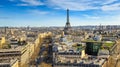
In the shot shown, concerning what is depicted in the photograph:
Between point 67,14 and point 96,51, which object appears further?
point 67,14

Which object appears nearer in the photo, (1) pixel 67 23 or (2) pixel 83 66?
(2) pixel 83 66

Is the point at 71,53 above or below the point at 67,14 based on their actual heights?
below

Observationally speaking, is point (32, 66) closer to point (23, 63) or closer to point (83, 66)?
point (23, 63)

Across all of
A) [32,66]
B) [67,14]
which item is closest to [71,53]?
[32,66]

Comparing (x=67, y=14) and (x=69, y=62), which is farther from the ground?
(x=67, y=14)

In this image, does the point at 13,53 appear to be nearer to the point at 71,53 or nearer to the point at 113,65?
the point at 71,53

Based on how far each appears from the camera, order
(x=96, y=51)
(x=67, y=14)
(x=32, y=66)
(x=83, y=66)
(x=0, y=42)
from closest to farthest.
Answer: (x=83, y=66), (x=32, y=66), (x=96, y=51), (x=0, y=42), (x=67, y=14)

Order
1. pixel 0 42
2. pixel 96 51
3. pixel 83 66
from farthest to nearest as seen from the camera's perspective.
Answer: pixel 0 42 < pixel 96 51 < pixel 83 66

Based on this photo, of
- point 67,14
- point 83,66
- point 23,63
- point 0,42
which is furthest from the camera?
point 67,14

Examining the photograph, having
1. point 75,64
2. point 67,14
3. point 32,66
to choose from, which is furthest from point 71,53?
point 67,14
